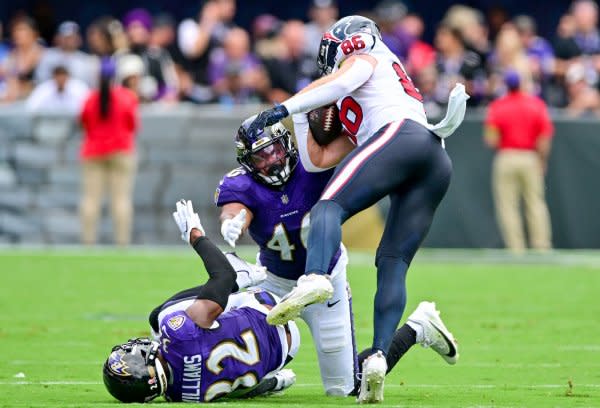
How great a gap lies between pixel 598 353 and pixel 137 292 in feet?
15.1

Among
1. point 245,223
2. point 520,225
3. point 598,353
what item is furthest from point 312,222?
point 520,225

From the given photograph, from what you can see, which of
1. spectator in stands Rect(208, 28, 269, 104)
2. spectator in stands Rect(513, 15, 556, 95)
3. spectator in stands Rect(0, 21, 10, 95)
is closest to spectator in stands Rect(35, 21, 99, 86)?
spectator in stands Rect(0, 21, 10, 95)

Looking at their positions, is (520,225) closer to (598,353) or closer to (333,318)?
(598,353)

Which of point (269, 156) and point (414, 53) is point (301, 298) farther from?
point (414, 53)

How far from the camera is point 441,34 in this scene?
16109mm

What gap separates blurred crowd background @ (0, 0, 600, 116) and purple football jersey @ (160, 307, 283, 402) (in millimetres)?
9395

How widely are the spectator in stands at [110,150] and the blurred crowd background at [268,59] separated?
497mm

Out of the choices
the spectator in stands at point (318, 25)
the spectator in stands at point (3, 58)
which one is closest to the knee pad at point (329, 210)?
the spectator in stands at point (318, 25)

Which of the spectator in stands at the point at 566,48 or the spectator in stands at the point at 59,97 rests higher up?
the spectator in stands at the point at 566,48

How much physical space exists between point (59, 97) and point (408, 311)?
23.5 feet

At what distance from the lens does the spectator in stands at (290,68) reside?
629 inches

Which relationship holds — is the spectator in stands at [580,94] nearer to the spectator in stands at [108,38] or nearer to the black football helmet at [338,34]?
the spectator in stands at [108,38]

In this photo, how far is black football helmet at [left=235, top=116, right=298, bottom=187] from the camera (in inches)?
256

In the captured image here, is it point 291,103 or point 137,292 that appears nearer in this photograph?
point 291,103
